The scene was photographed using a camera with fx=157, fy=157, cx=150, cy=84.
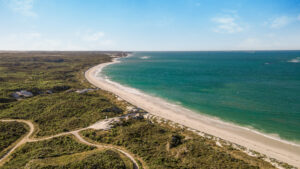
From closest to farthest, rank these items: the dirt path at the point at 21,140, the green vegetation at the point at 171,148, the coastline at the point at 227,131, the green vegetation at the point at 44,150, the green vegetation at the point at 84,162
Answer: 1. the green vegetation at the point at 84,162
2. the green vegetation at the point at 44,150
3. the green vegetation at the point at 171,148
4. the dirt path at the point at 21,140
5. the coastline at the point at 227,131

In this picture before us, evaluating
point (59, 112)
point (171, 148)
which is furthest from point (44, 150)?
point (171, 148)

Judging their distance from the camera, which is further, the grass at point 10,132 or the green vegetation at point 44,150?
the grass at point 10,132

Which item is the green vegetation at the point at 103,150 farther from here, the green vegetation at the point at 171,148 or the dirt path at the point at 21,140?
the dirt path at the point at 21,140

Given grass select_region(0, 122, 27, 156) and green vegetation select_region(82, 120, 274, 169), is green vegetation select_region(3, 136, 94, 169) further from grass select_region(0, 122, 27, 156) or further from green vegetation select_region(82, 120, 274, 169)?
grass select_region(0, 122, 27, 156)

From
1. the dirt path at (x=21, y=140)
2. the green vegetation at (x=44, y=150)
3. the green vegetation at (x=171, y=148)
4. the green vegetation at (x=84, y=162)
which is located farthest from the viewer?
the dirt path at (x=21, y=140)

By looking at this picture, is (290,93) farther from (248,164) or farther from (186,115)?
(248,164)

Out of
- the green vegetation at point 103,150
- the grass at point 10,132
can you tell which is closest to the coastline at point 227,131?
the green vegetation at point 103,150
